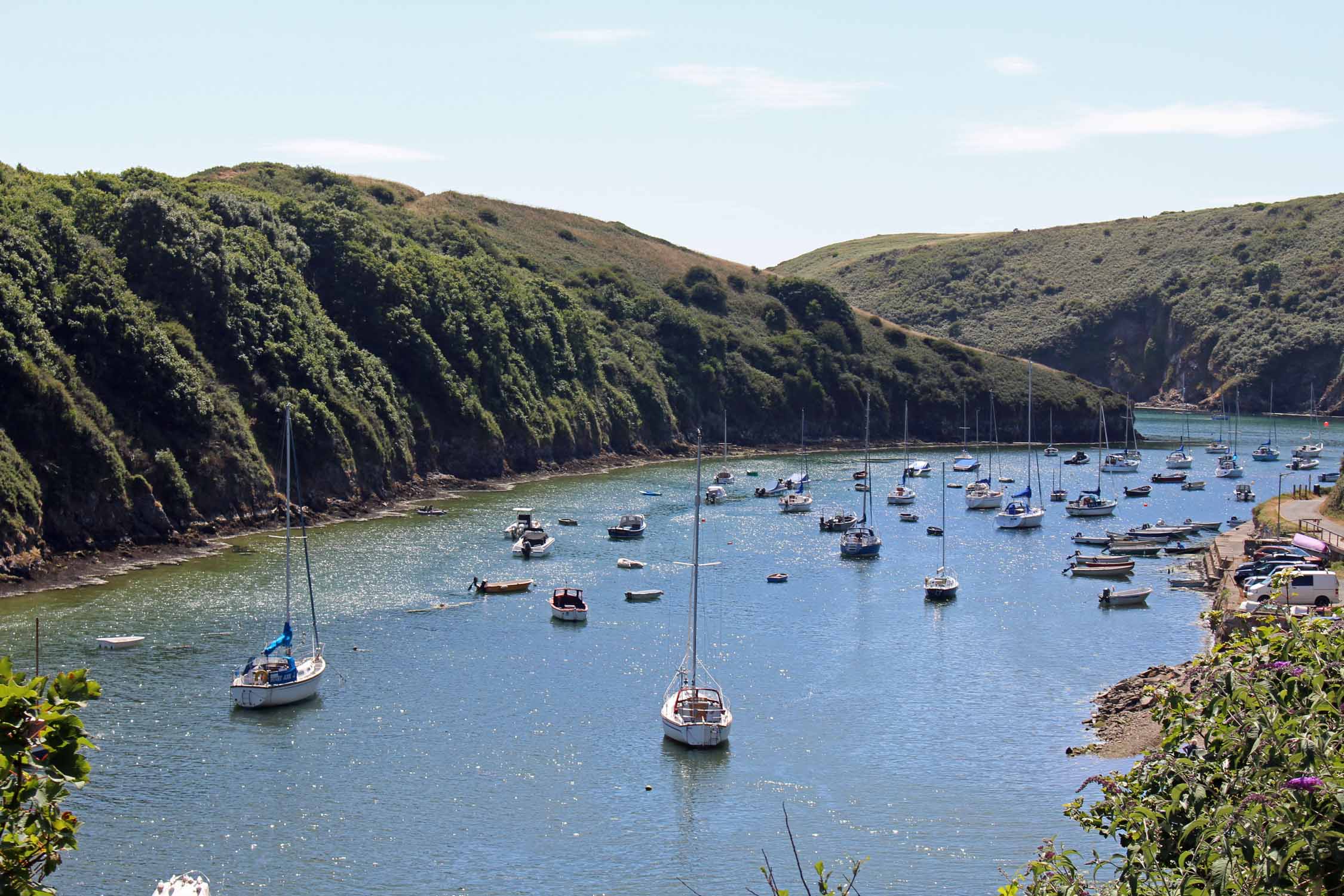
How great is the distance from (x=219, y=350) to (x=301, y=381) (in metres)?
7.52

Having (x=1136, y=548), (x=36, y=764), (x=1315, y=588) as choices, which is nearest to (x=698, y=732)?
(x=1315, y=588)

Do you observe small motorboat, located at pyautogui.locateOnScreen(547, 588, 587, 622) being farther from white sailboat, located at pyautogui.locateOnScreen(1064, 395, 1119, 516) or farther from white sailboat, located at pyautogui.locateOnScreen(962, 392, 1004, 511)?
white sailboat, located at pyautogui.locateOnScreen(962, 392, 1004, 511)

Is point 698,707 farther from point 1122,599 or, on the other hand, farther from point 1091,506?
point 1091,506

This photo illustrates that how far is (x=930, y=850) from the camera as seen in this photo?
4291 cm

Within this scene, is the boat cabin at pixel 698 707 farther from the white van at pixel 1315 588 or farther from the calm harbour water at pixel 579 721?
the white van at pixel 1315 588

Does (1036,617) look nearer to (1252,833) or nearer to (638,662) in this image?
(638,662)

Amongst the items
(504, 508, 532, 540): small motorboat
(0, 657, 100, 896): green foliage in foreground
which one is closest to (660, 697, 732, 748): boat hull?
(0, 657, 100, 896): green foliage in foreground

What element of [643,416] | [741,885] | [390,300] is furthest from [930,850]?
→ [643,416]

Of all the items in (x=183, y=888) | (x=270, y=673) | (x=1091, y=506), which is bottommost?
(x=183, y=888)

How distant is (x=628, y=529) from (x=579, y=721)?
1896 inches

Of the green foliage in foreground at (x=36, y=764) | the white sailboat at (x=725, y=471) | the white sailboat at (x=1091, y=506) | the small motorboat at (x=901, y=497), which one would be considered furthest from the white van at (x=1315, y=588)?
the white sailboat at (x=725, y=471)

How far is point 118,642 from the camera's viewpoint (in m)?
65.1

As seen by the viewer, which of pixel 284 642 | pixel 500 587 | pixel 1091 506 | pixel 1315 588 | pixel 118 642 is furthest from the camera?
pixel 1091 506

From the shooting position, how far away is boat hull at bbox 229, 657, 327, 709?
187 ft
